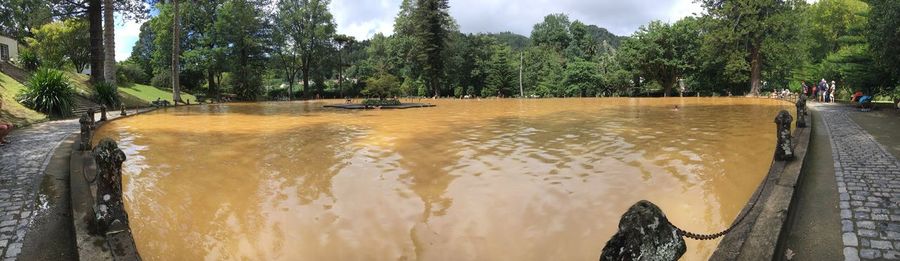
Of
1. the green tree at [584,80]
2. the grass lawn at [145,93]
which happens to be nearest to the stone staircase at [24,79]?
the grass lawn at [145,93]

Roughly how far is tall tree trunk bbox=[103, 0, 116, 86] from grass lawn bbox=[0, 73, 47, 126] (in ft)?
15.2

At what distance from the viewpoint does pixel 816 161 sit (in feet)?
27.2

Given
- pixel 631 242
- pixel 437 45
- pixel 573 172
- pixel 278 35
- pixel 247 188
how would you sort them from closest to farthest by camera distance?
pixel 631 242 → pixel 247 188 → pixel 573 172 → pixel 278 35 → pixel 437 45

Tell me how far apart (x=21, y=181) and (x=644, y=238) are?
27.5 ft

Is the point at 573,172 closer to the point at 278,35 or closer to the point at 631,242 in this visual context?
the point at 631,242

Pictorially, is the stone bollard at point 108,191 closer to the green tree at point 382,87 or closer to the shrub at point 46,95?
the shrub at point 46,95

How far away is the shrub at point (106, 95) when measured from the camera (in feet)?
79.4

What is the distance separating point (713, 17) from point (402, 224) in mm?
43627

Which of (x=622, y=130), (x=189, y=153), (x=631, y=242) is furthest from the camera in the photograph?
(x=622, y=130)

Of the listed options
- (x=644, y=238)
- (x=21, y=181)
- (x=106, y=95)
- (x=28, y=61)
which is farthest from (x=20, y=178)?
(x=28, y=61)

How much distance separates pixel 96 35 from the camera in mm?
26500

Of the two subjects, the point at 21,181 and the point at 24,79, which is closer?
the point at 21,181

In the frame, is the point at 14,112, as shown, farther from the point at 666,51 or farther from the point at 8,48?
the point at 666,51

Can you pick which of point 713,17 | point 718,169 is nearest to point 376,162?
point 718,169
